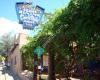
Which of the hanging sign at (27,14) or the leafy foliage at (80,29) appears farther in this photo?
the hanging sign at (27,14)

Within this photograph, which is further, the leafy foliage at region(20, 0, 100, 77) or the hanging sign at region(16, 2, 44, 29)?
the hanging sign at region(16, 2, 44, 29)

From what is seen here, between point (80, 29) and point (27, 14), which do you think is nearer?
point (80, 29)

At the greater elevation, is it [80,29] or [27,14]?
[27,14]

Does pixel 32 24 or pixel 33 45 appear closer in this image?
pixel 32 24

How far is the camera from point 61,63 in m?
14.7

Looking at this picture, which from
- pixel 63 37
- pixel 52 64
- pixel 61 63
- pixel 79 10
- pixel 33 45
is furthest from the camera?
pixel 33 45

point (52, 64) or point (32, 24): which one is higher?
point (32, 24)

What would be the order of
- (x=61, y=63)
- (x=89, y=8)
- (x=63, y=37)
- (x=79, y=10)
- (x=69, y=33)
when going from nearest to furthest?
1. (x=89, y=8)
2. (x=79, y=10)
3. (x=69, y=33)
4. (x=63, y=37)
5. (x=61, y=63)

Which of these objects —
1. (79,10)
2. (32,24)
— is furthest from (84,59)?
(32,24)

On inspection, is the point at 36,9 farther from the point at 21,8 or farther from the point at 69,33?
the point at 69,33

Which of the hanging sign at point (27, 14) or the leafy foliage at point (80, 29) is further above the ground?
the hanging sign at point (27, 14)

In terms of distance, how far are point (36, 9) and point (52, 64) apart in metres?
3.16

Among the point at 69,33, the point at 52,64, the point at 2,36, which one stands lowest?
the point at 52,64

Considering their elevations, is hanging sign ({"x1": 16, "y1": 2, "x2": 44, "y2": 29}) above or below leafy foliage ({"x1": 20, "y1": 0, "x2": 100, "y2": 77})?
above
